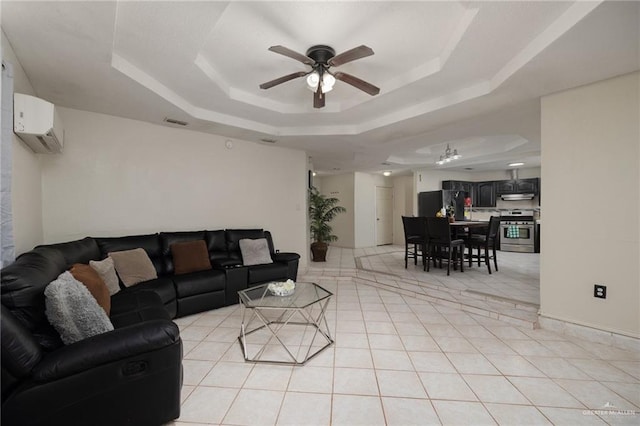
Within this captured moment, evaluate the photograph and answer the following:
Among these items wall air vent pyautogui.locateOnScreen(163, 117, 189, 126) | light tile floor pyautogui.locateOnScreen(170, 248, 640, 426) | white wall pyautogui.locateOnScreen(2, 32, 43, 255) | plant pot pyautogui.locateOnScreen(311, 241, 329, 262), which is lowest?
light tile floor pyautogui.locateOnScreen(170, 248, 640, 426)

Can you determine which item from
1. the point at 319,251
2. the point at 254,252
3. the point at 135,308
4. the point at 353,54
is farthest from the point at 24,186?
the point at 319,251

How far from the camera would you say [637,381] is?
1917 millimetres

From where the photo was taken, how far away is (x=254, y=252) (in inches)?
153

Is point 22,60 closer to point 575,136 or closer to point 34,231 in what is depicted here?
point 34,231

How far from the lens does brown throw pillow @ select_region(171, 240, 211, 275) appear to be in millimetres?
3336

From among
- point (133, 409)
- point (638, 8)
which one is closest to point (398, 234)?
point (638, 8)

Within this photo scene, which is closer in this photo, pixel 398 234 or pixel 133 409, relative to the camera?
pixel 133 409

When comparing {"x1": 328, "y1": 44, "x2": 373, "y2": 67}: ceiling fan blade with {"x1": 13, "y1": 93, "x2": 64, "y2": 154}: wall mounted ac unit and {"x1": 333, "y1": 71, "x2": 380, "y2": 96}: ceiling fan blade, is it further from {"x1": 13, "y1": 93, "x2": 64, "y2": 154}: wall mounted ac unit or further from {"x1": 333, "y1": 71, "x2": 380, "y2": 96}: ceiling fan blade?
{"x1": 13, "y1": 93, "x2": 64, "y2": 154}: wall mounted ac unit

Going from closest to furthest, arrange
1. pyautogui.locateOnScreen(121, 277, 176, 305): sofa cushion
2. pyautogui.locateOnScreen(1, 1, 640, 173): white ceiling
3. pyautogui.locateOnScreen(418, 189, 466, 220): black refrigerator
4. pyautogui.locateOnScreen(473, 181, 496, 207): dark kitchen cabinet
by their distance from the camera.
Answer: pyautogui.locateOnScreen(1, 1, 640, 173): white ceiling, pyautogui.locateOnScreen(121, 277, 176, 305): sofa cushion, pyautogui.locateOnScreen(418, 189, 466, 220): black refrigerator, pyautogui.locateOnScreen(473, 181, 496, 207): dark kitchen cabinet

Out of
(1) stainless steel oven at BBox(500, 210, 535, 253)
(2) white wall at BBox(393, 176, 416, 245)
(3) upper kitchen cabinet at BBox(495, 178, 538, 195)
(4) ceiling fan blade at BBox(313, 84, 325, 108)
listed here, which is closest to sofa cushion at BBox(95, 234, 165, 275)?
(4) ceiling fan blade at BBox(313, 84, 325, 108)

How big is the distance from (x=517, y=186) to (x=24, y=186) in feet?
30.8

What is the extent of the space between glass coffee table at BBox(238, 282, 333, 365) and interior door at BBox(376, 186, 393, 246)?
564cm

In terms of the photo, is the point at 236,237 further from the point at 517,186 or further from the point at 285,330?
the point at 517,186

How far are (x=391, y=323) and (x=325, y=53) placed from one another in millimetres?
2774
